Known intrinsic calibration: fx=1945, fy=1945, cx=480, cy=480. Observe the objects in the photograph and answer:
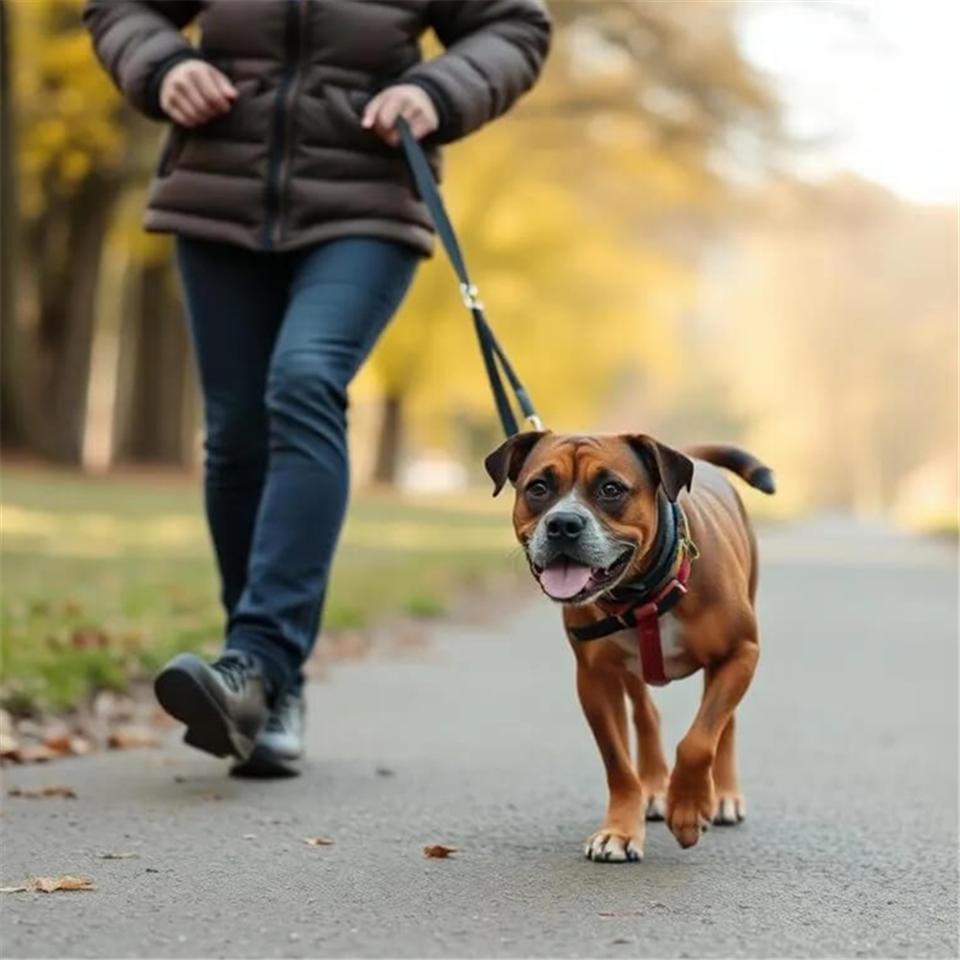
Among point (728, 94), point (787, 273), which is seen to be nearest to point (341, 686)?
point (728, 94)

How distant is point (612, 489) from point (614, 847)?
715mm

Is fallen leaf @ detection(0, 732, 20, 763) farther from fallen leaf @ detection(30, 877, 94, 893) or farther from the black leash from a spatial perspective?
fallen leaf @ detection(30, 877, 94, 893)

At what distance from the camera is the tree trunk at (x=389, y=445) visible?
37.4 m

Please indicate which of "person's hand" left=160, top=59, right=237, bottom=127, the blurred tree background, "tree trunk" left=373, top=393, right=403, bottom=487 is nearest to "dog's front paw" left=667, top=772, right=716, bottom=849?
"person's hand" left=160, top=59, right=237, bottom=127

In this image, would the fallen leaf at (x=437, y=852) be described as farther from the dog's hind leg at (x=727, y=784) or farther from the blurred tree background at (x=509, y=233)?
the blurred tree background at (x=509, y=233)

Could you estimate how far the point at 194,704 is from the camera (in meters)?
4.29

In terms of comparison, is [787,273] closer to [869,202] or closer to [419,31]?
[869,202]

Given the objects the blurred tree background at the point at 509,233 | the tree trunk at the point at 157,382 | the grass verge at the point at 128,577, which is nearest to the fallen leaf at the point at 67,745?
the grass verge at the point at 128,577

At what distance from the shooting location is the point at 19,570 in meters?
10.2

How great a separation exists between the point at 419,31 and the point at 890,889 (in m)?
2.60

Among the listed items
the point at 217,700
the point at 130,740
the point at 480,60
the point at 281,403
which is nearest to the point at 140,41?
the point at 480,60

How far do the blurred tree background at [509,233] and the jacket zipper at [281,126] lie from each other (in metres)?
13.1

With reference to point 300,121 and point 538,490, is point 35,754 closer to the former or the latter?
point 300,121

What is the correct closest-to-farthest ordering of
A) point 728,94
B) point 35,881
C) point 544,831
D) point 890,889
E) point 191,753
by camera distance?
point 35,881 → point 890,889 → point 544,831 → point 191,753 → point 728,94
